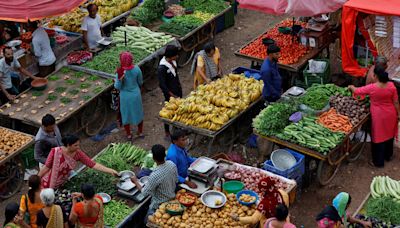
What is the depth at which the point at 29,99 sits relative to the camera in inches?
461

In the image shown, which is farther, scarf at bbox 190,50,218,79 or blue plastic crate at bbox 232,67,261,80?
blue plastic crate at bbox 232,67,261,80

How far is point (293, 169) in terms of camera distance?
9508 millimetres

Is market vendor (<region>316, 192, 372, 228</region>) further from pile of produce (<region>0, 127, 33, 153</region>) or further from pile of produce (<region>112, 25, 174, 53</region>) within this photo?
pile of produce (<region>112, 25, 174, 53</region>)

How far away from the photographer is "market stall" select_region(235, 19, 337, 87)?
41.2ft

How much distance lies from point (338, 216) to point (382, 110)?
133 inches

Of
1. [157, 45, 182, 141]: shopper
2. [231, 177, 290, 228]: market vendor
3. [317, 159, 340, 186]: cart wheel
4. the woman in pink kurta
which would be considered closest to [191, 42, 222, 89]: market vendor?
[157, 45, 182, 141]: shopper

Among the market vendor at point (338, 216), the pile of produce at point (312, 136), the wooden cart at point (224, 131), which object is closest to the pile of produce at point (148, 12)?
the wooden cart at point (224, 131)

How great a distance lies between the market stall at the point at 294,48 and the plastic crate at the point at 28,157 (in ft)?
15.5

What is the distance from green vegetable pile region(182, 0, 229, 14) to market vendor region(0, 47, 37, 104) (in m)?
4.75

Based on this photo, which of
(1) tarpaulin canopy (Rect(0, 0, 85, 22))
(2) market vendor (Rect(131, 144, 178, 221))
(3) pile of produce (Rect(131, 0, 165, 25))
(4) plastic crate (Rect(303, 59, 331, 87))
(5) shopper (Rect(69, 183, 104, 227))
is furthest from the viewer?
(3) pile of produce (Rect(131, 0, 165, 25))

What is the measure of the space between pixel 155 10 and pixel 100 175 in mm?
6556

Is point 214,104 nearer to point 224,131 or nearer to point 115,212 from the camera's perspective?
point 224,131

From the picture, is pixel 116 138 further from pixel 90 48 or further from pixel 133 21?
pixel 133 21

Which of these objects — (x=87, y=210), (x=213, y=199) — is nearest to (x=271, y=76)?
(x=213, y=199)
